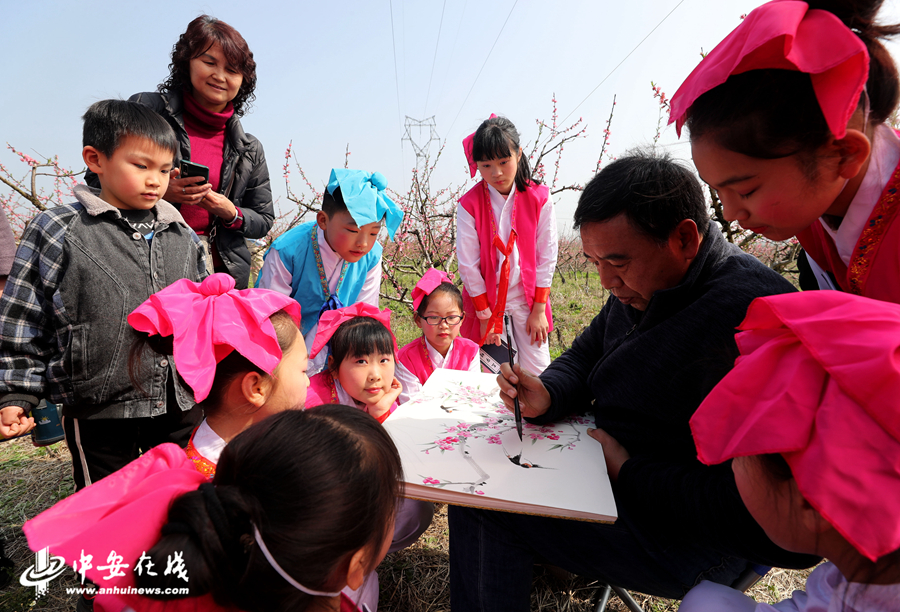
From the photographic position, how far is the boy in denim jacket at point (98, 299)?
5.45 ft

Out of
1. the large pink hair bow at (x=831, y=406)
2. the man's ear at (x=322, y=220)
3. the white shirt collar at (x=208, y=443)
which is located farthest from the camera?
the man's ear at (x=322, y=220)

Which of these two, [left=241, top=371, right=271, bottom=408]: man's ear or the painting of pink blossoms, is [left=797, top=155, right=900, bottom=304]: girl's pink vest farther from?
[left=241, top=371, right=271, bottom=408]: man's ear

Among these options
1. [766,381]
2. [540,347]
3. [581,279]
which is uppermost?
[766,381]

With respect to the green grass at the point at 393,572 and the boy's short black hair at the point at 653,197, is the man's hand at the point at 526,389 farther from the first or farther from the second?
the green grass at the point at 393,572

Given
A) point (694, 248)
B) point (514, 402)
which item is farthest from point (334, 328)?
point (694, 248)

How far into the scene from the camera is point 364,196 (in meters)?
2.48

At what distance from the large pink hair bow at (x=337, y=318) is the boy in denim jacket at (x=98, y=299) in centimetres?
66

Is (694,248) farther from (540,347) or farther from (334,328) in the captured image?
(540,347)

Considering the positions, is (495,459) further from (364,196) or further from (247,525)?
(364,196)

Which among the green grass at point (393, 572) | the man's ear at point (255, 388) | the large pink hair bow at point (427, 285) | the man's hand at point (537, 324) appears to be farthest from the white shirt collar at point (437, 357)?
the man's ear at point (255, 388)

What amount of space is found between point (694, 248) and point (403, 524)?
1.30m

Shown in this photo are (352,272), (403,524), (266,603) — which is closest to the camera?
(266,603)

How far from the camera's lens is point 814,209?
3.53ft

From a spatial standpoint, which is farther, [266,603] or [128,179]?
[128,179]
